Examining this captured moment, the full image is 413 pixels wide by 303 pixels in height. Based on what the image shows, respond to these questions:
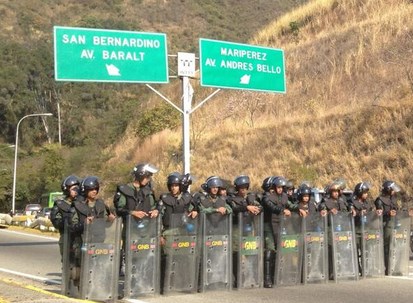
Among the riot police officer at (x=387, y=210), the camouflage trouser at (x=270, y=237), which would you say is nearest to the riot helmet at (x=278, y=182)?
the camouflage trouser at (x=270, y=237)

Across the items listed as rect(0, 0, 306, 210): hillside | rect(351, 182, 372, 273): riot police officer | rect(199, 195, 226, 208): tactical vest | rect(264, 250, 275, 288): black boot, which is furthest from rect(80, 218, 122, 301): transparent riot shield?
rect(0, 0, 306, 210): hillside

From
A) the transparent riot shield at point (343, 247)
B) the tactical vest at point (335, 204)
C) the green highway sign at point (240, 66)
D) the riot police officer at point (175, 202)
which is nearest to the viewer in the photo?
the riot police officer at point (175, 202)

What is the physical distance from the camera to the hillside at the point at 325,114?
90.4ft

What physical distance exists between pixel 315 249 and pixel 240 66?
8.44 m

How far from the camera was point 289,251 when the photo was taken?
11133 millimetres

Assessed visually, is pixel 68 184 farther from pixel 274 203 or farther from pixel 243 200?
pixel 274 203

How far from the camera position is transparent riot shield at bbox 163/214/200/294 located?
1010 cm

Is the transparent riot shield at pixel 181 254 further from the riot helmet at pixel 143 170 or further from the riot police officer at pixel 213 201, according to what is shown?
the riot helmet at pixel 143 170

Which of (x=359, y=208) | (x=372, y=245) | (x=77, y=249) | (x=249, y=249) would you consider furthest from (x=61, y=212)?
(x=372, y=245)

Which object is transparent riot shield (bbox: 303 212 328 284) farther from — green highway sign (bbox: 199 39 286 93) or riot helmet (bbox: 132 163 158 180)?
green highway sign (bbox: 199 39 286 93)

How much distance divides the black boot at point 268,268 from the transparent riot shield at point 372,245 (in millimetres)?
1822

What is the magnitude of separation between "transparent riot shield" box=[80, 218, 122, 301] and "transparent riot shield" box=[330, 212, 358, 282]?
3.78 metres

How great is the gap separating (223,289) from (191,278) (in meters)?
0.57

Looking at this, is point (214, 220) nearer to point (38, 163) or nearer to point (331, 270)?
point (331, 270)
